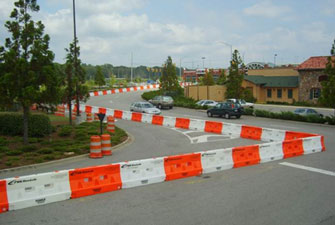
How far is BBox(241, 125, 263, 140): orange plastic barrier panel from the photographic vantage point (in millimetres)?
18781

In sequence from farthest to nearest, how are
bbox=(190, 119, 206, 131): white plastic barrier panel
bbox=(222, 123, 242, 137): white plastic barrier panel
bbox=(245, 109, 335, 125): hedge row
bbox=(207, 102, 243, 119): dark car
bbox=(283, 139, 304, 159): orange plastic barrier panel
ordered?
1. bbox=(207, 102, 243, 119): dark car
2. bbox=(245, 109, 335, 125): hedge row
3. bbox=(190, 119, 206, 131): white plastic barrier panel
4. bbox=(222, 123, 242, 137): white plastic barrier panel
5. bbox=(283, 139, 304, 159): orange plastic barrier panel

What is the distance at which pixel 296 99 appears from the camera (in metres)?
47.6

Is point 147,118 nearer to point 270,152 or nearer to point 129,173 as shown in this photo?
point 270,152

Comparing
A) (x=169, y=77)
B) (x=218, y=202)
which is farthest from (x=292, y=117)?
(x=169, y=77)

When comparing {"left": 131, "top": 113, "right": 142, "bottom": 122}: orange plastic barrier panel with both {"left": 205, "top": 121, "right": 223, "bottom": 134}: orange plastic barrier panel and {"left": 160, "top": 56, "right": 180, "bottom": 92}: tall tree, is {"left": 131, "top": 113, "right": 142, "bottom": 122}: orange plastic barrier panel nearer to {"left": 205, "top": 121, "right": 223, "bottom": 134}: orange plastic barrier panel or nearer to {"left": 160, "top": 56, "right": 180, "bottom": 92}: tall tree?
{"left": 205, "top": 121, "right": 223, "bottom": 134}: orange plastic barrier panel

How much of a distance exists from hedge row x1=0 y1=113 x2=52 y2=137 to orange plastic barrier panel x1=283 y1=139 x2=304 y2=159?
36.2 feet

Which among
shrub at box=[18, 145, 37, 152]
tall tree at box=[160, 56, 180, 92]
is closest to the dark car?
tall tree at box=[160, 56, 180, 92]

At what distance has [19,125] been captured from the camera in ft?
53.9

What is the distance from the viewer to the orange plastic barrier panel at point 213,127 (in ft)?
70.6

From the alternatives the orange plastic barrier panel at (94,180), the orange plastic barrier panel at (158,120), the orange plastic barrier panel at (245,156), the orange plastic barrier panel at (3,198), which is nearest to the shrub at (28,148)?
the orange plastic barrier panel at (94,180)

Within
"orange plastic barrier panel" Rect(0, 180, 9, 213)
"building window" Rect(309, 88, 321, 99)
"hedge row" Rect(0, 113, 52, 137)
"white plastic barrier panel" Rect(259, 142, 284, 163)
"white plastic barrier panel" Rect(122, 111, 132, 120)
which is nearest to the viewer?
"orange plastic barrier panel" Rect(0, 180, 9, 213)

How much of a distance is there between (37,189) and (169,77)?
144 ft

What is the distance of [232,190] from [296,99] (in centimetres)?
4211

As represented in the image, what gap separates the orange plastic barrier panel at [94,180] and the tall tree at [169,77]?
139 ft
